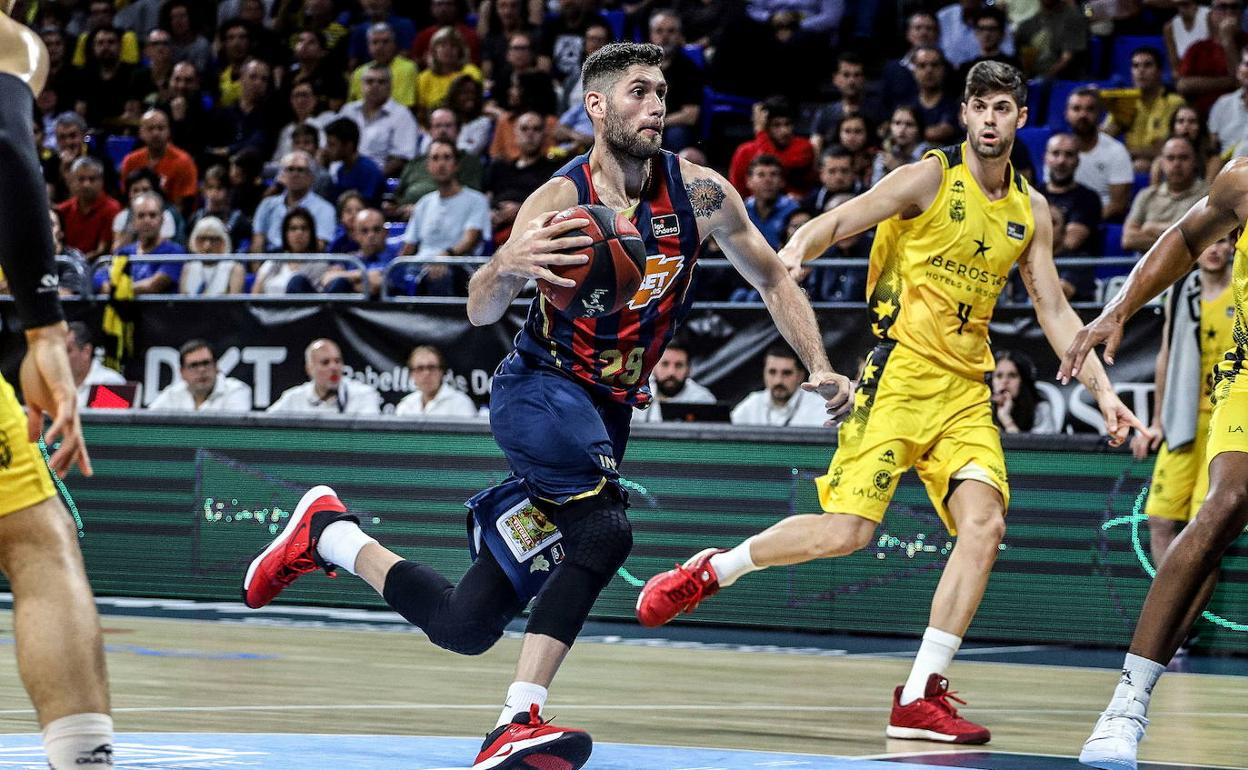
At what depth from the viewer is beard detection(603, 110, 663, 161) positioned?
214 inches

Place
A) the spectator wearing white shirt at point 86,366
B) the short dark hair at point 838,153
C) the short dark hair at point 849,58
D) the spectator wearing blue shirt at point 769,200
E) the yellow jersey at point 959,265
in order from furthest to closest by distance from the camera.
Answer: the short dark hair at point 849,58 < the short dark hair at point 838,153 < the spectator wearing white shirt at point 86,366 < the spectator wearing blue shirt at point 769,200 < the yellow jersey at point 959,265

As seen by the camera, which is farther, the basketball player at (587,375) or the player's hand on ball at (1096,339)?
the player's hand on ball at (1096,339)

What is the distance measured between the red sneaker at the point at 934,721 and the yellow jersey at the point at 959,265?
1268 millimetres

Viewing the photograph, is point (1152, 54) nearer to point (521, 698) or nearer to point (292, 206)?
Answer: point (292, 206)

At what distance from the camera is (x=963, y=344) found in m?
7.01

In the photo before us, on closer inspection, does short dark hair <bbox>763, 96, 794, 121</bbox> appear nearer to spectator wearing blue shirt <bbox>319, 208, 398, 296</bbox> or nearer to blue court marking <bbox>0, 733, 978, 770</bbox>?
spectator wearing blue shirt <bbox>319, 208, 398, 296</bbox>

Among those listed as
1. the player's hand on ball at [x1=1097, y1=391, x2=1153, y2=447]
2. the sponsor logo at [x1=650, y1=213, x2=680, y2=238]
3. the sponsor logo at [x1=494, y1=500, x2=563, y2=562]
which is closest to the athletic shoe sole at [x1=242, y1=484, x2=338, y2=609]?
the sponsor logo at [x1=494, y1=500, x2=563, y2=562]

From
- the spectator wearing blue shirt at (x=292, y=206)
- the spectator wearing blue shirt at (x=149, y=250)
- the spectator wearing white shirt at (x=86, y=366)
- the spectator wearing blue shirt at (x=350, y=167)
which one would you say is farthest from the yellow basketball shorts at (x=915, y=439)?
the spectator wearing blue shirt at (x=350, y=167)

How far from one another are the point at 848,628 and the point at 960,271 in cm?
381

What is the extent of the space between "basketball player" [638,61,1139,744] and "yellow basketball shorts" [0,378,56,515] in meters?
3.67

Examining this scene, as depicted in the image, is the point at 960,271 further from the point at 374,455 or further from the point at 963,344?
the point at 374,455

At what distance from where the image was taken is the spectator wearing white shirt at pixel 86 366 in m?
12.6

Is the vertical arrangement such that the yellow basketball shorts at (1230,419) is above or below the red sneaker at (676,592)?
above

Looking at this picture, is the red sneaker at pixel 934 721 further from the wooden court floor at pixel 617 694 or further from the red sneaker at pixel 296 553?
the red sneaker at pixel 296 553
